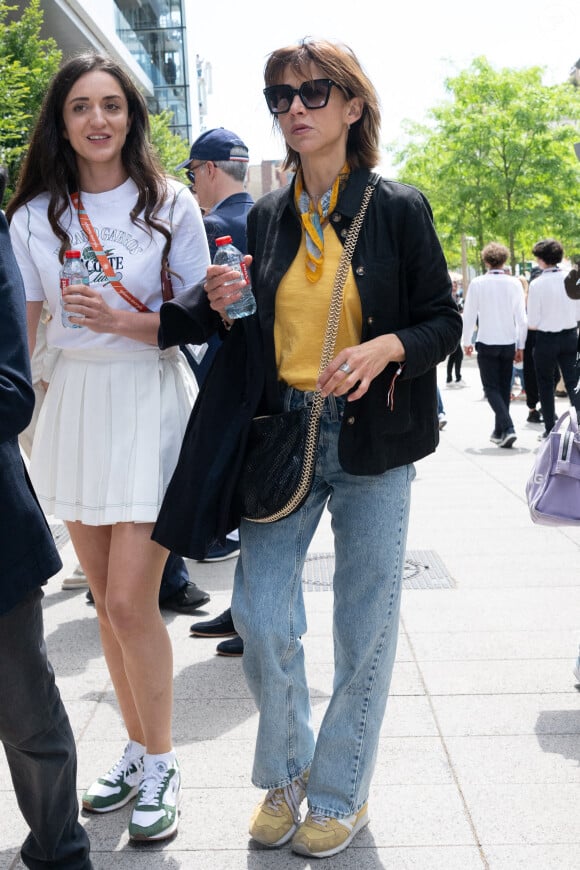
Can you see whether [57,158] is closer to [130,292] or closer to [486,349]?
[130,292]

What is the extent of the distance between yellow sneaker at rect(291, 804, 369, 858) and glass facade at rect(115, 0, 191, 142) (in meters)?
37.0

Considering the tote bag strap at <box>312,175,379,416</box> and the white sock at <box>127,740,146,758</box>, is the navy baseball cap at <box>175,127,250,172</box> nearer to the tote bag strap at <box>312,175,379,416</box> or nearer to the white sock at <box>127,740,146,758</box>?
the tote bag strap at <box>312,175,379,416</box>

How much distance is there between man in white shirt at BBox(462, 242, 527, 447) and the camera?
39.8ft

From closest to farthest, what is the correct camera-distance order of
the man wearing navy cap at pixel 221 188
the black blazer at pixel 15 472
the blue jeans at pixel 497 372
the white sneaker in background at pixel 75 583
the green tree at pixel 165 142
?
the black blazer at pixel 15 472 → the man wearing navy cap at pixel 221 188 → the white sneaker in background at pixel 75 583 → the blue jeans at pixel 497 372 → the green tree at pixel 165 142

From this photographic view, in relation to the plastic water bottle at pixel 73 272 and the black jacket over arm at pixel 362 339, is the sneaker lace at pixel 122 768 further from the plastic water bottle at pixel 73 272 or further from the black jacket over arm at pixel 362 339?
the plastic water bottle at pixel 73 272

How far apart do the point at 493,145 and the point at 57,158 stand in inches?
1212

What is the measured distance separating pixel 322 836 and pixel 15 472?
4.49 ft

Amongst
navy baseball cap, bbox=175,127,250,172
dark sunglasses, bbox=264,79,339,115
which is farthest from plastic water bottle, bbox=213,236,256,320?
navy baseball cap, bbox=175,127,250,172

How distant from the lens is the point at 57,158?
3416 mm

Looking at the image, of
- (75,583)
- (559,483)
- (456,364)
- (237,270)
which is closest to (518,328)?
(75,583)

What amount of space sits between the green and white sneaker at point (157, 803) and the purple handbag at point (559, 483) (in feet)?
5.15

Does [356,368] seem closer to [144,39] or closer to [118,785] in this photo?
[118,785]

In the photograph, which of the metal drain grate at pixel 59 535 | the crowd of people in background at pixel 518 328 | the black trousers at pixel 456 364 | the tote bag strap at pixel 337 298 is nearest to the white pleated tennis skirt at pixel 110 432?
the tote bag strap at pixel 337 298

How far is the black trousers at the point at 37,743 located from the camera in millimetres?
2547
